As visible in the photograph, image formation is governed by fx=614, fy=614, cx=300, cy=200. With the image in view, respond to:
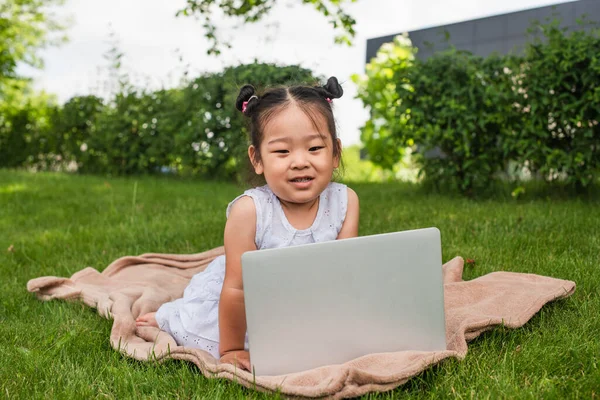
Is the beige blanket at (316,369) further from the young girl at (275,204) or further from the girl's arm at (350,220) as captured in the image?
the girl's arm at (350,220)

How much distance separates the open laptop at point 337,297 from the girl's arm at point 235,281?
33cm

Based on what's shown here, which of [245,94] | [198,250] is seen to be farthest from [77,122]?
[245,94]

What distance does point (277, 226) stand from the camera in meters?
2.40

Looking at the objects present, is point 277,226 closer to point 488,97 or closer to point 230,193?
point 488,97

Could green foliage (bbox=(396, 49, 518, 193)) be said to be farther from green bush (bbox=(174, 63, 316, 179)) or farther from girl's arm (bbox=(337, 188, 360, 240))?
girl's arm (bbox=(337, 188, 360, 240))

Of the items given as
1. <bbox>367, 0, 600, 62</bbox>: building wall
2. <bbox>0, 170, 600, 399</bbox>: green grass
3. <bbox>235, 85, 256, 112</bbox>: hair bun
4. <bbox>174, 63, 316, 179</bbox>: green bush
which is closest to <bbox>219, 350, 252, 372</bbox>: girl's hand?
<bbox>0, 170, 600, 399</bbox>: green grass

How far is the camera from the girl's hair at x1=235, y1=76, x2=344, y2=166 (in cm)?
226

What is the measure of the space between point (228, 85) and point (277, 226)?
5.49 m

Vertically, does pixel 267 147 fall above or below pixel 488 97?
below

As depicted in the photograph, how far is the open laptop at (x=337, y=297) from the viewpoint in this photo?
184 cm

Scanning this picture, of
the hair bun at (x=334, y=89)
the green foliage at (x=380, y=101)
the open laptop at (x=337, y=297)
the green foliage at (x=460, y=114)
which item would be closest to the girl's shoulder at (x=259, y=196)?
the hair bun at (x=334, y=89)

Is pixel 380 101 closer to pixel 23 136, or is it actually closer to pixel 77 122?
pixel 77 122

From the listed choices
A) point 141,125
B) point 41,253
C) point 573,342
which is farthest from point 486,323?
point 141,125

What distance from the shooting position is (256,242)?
7.81ft
